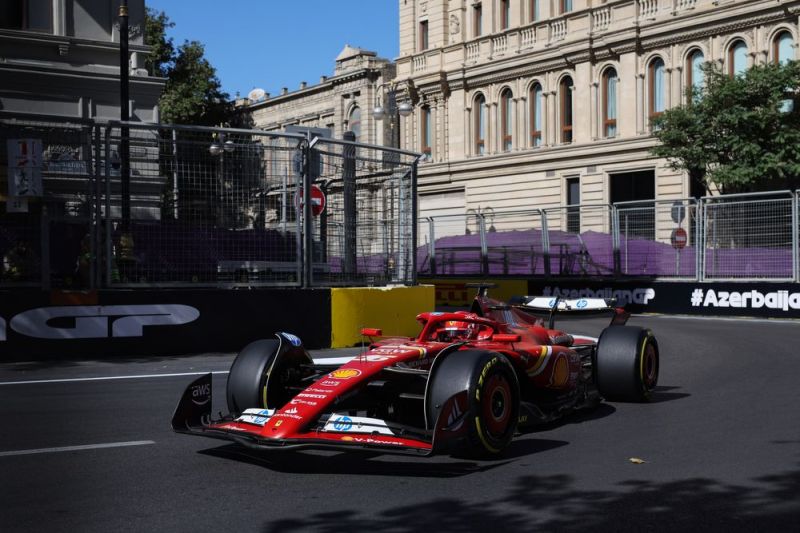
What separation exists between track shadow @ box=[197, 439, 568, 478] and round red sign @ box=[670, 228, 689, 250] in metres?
16.6

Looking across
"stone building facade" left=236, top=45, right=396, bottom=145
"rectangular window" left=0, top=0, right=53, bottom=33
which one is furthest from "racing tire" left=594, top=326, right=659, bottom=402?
"stone building facade" left=236, top=45, right=396, bottom=145

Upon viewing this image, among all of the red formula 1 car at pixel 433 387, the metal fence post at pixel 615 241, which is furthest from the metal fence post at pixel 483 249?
the red formula 1 car at pixel 433 387

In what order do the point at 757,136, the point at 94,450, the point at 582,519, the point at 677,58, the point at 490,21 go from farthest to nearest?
the point at 490,21 → the point at 677,58 → the point at 757,136 → the point at 94,450 → the point at 582,519

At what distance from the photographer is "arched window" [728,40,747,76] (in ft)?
114

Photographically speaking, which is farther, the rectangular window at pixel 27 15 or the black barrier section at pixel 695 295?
the rectangular window at pixel 27 15

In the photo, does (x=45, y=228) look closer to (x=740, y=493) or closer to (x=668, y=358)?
(x=668, y=358)

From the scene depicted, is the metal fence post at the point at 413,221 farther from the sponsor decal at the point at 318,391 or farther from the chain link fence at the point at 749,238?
the chain link fence at the point at 749,238

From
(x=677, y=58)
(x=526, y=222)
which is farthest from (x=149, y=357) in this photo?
(x=677, y=58)

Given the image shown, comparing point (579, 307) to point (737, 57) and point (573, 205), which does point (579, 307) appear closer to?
point (573, 205)

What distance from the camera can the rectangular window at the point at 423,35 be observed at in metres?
48.8

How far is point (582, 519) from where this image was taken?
5074mm

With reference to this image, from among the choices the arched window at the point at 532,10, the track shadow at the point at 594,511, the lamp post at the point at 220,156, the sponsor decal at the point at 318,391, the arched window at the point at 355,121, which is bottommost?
the track shadow at the point at 594,511

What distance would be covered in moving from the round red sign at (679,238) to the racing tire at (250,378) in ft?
55.4

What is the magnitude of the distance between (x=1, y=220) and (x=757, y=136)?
25557mm
